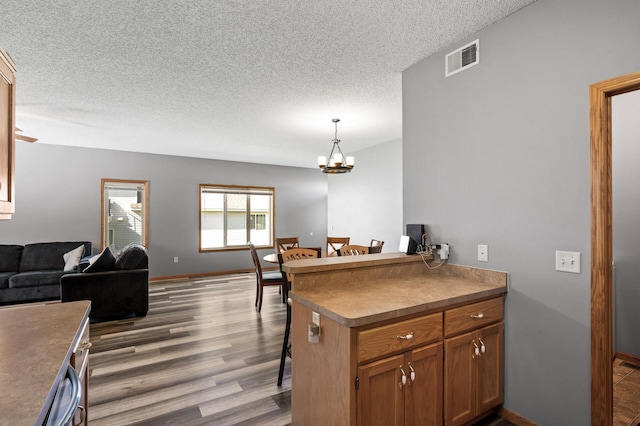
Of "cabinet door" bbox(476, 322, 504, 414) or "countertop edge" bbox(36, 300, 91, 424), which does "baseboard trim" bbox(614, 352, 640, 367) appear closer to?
"cabinet door" bbox(476, 322, 504, 414)

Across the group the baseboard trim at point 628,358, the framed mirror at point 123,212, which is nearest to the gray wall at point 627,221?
the baseboard trim at point 628,358

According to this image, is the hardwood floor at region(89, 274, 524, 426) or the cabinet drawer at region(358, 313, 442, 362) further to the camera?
the hardwood floor at region(89, 274, 524, 426)

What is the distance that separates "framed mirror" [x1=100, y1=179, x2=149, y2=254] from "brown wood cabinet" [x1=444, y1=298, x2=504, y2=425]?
20.7 ft

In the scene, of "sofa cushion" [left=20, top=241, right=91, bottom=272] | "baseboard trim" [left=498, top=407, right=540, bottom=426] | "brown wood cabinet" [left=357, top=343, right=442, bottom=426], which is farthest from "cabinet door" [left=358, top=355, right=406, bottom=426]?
"sofa cushion" [left=20, top=241, right=91, bottom=272]

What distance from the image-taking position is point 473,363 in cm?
190

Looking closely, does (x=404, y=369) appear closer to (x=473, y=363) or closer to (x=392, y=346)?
(x=392, y=346)

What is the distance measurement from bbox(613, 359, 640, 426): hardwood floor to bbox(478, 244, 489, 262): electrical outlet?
126cm

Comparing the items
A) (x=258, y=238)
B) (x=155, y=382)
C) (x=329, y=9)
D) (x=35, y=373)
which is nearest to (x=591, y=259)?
(x=329, y=9)

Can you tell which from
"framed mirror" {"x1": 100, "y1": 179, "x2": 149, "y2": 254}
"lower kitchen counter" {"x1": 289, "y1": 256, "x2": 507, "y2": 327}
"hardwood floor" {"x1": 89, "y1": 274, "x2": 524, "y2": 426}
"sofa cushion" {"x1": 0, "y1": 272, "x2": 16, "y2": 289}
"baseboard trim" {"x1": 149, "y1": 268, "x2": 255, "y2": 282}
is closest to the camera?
"lower kitchen counter" {"x1": 289, "y1": 256, "x2": 507, "y2": 327}

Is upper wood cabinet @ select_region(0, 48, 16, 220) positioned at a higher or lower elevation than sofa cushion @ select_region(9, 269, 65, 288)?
higher

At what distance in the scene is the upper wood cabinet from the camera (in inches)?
56.0

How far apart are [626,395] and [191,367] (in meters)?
3.41

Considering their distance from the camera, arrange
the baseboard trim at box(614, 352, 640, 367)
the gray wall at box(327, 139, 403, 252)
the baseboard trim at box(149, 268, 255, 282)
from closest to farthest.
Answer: the baseboard trim at box(614, 352, 640, 367), the gray wall at box(327, 139, 403, 252), the baseboard trim at box(149, 268, 255, 282)

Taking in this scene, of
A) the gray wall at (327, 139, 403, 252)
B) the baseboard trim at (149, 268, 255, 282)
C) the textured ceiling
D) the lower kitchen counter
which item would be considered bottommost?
the baseboard trim at (149, 268, 255, 282)
